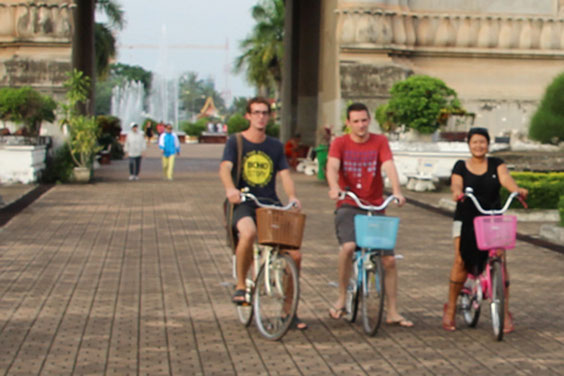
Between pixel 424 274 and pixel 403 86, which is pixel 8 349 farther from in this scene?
pixel 403 86

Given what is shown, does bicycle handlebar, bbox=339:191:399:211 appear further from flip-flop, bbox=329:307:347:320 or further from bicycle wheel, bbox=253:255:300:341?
flip-flop, bbox=329:307:347:320

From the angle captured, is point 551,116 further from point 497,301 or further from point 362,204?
point 497,301

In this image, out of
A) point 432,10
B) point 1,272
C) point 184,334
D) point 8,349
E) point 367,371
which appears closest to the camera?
point 367,371

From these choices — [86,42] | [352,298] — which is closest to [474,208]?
[352,298]

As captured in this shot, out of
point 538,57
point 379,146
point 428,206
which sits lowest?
point 428,206

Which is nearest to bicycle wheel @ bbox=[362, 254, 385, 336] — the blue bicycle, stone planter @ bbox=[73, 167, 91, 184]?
the blue bicycle

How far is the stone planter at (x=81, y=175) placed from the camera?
2517 cm

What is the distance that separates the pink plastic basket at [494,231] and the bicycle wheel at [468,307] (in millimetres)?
551

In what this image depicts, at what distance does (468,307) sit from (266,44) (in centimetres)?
5258

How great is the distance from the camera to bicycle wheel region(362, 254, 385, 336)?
24.6ft

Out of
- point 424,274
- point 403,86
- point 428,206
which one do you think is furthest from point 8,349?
point 403,86

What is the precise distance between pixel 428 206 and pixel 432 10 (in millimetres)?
12422

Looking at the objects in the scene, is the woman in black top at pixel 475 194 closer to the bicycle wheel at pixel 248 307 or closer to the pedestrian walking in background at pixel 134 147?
the bicycle wheel at pixel 248 307

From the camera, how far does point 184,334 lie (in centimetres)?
768
